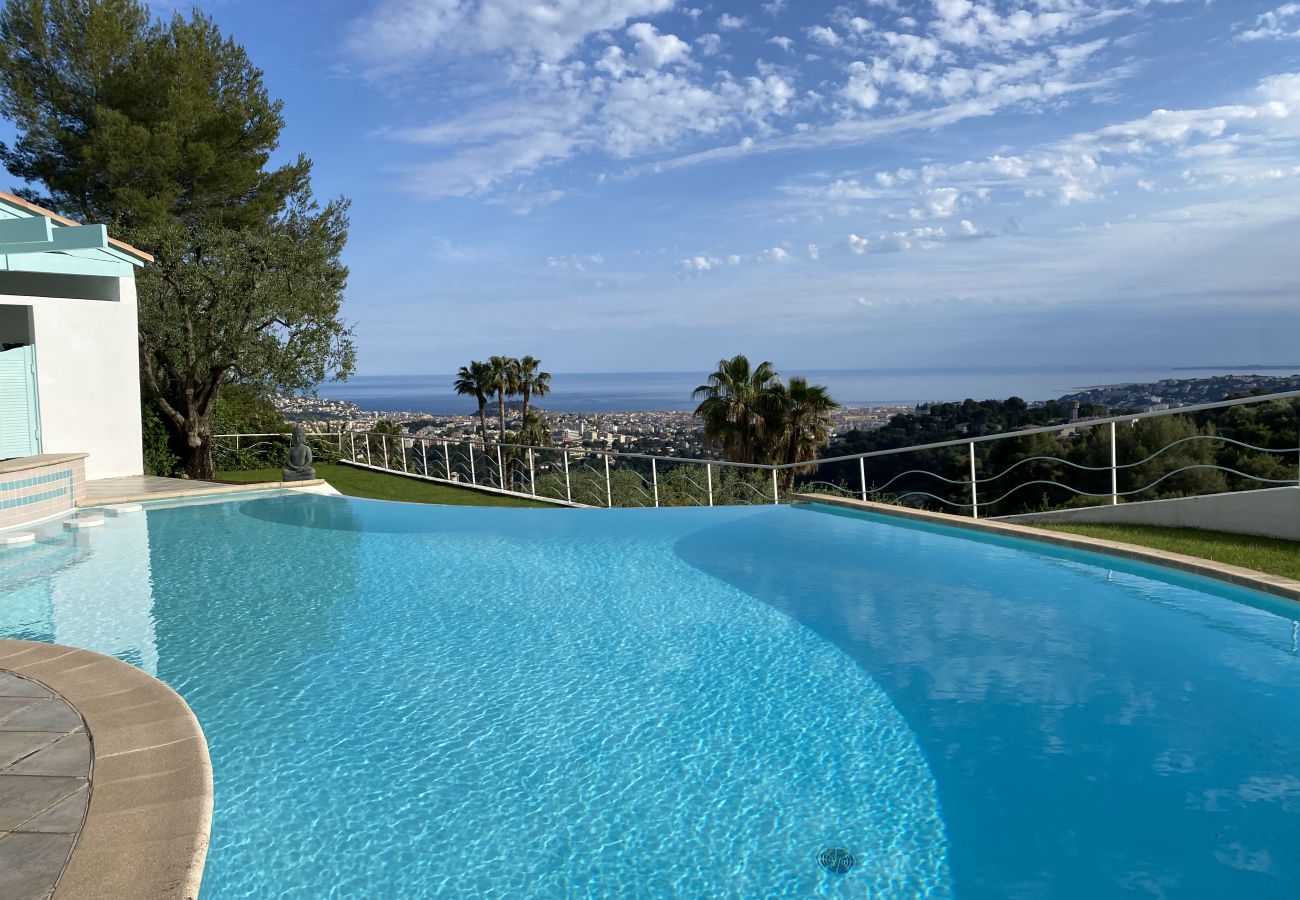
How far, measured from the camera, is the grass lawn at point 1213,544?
19.9 feet

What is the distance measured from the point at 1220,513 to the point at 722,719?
19.3ft

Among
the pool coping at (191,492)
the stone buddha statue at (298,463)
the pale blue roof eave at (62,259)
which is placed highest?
the pale blue roof eave at (62,259)

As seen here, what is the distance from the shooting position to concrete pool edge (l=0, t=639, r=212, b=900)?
251 centimetres

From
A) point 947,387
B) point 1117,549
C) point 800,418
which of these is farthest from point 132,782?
point 947,387

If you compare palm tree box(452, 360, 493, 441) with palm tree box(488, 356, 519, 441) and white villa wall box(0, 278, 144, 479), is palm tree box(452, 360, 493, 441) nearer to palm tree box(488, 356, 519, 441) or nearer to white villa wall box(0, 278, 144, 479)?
palm tree box(488, 356, 519, 441)

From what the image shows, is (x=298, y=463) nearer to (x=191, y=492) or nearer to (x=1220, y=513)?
(x=191, y=492)

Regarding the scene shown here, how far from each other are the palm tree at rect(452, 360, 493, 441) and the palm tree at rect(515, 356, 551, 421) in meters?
1.60

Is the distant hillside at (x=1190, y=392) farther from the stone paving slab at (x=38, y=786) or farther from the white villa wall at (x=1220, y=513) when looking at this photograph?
the stone paving slab at (x=38, y=786)

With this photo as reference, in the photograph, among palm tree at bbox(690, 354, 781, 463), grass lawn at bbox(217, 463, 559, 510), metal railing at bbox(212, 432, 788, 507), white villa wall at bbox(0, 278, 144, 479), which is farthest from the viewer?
palm tree at bbox(690, 354, 781, 463)

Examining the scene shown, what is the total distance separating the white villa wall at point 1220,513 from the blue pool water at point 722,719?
1521 millimetres

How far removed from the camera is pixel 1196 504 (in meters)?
7.77

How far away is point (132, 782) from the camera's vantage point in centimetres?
306

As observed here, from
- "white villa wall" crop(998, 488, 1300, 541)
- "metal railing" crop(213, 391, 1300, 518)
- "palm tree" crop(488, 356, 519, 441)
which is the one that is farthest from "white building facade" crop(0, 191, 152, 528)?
"palm tree" crop(488, 356, 519, 441)

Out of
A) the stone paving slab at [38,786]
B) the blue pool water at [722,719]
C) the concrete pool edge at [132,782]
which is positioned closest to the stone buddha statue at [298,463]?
the blue pool water at [722,719]
